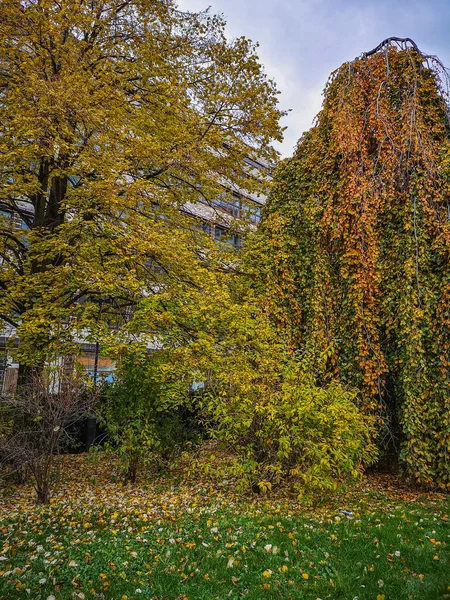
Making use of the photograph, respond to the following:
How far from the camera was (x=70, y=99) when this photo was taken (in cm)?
597

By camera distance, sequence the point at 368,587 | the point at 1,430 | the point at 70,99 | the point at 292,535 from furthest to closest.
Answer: the point at 1,430, the point at 70,99, the point at 292,535, the point at 368,587

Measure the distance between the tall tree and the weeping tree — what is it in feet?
6.01

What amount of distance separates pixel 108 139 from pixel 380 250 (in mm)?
4911

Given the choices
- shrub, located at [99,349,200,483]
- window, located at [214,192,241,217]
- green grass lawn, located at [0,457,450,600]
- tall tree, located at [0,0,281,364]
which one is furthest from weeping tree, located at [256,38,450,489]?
window, located at [214,192,241,217]

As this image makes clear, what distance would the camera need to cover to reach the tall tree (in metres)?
6.44

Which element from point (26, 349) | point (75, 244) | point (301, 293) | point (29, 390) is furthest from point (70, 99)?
point (301, 293)

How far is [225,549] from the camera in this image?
3689 millimetres

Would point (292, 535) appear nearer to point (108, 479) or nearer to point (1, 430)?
point (108, 479)

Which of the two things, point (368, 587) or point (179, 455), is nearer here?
point (368, 587)

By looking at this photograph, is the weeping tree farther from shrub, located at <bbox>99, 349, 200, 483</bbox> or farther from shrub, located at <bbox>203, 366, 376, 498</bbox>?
shrub, located at <bbox>99, 349, 200, 483</bbox>

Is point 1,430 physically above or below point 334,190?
below

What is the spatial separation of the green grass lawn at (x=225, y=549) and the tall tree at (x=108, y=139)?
9.74 ft

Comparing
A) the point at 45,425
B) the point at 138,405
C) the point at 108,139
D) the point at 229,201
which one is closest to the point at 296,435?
the point at 138,405

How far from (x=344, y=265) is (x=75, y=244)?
477 cm
